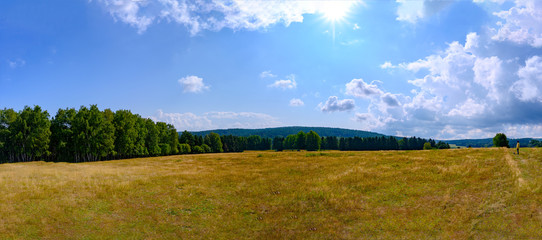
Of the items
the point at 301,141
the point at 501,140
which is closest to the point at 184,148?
the point at 301,141

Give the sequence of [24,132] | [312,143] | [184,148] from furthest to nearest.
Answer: [312,143], [184,148], [24,132]

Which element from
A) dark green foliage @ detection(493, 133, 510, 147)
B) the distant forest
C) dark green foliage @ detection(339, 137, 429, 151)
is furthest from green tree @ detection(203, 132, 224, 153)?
dark green foliage @ detection(493, 133, 510, 147)

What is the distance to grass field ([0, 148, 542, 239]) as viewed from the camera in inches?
611

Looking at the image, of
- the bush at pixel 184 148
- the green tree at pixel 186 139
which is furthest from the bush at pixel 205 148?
the bush at pixel 184 148

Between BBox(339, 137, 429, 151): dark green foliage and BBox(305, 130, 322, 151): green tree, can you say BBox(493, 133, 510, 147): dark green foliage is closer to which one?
BBox(305, 130, 322, 151): green tree

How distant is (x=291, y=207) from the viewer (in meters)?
20.3

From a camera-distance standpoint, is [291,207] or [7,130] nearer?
[291,207]

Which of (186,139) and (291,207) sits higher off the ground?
(186,139)

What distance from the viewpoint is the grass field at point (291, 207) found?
15.5m

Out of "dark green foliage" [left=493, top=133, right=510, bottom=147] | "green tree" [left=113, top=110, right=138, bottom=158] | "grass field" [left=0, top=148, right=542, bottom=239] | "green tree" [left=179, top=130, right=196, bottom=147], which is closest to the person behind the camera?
"grass field" [left=0, top=148, right=542, bottom=239]

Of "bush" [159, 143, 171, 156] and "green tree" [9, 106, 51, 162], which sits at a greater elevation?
"green tree" [9, 106, 51, 162]

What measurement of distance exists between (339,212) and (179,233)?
1040 centimetres

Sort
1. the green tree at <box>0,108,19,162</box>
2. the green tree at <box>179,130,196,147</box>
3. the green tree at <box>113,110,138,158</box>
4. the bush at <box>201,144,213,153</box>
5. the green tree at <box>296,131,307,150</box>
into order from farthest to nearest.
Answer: the green tree at <box>296,131,307,150</box>, the bush at <box>201,144,213,153</box>, the green tree at <box>179,130,196,147</box>, the green tree at <box>113,110,138,158</box>, the green tree at <box>0,108,19,162</box>

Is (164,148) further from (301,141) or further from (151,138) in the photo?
(301,141)
